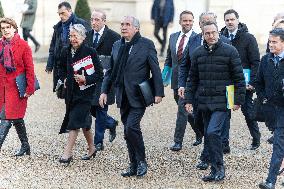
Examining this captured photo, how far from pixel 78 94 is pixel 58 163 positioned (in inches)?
31.6

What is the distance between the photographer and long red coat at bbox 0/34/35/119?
1001 centimetres

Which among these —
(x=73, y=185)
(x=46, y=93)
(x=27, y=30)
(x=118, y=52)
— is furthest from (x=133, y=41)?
(x=27, y=30)

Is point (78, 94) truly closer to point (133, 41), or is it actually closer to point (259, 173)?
point (133, 41)

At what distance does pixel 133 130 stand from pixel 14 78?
1.70m

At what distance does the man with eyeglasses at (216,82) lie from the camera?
895 centimetres

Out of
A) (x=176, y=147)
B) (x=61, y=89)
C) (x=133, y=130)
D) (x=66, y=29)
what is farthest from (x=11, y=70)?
(x=176, y=147)

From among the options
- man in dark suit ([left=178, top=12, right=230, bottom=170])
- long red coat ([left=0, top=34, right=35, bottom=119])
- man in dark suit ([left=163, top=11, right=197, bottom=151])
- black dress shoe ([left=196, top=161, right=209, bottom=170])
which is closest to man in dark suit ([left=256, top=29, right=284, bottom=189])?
man in dark suit ([left=178, top=12, right=230, bottom=170])

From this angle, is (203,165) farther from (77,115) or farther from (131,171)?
(77,115)

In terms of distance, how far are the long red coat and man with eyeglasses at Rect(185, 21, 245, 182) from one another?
207 centimetres

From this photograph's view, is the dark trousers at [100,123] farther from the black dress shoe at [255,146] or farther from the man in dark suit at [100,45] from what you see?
the black dress shoe at [255,146]

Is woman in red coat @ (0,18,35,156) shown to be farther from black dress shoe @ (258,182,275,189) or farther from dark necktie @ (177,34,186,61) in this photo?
black dress shoe @ (258,182,275,189)

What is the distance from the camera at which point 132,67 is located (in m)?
9.18

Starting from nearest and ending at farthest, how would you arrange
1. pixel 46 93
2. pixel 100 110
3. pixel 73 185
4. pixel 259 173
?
pixel 73 185
pixel 259 173
pixel 100 110
pixel 46 93

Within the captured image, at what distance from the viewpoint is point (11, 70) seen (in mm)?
10008
